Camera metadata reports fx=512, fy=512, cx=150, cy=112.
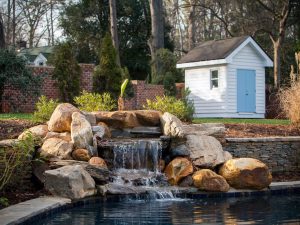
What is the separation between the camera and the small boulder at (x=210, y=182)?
930 cm

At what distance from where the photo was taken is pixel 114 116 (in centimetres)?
1136

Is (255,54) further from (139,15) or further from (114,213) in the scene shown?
(114,213)

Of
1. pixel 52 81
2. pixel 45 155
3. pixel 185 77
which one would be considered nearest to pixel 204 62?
pixel 185 77

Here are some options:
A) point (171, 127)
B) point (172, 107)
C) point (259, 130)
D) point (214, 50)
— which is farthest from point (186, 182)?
point (214, 50)

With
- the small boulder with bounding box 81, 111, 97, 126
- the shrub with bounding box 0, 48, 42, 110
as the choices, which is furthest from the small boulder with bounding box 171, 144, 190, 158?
→ the shrub with bounding box 0, 48, 42, 110

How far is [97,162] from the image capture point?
9531 millimetres

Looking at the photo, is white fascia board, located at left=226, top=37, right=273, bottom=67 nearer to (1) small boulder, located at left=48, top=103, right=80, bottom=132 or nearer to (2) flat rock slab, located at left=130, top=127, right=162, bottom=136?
(2) flat rock slab, located at left=130, top=127, right=162, bottom=136

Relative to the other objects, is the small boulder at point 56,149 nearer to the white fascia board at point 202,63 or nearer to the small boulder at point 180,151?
the small boulder at point 180,151

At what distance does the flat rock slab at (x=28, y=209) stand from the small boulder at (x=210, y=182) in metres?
2.60

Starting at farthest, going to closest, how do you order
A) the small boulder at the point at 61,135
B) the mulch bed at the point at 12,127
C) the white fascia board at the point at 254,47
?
the white fascia board at the point at 254,47 → the mulch bed at the point at 12,127 → the small boulder at the point at 61,135

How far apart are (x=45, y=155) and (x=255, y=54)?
14838 millimetres

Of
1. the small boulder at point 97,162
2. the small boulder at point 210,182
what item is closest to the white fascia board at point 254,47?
the small boulder at point 210,182

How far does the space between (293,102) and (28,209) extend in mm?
8507

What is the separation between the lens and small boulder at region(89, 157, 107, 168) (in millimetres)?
9422
